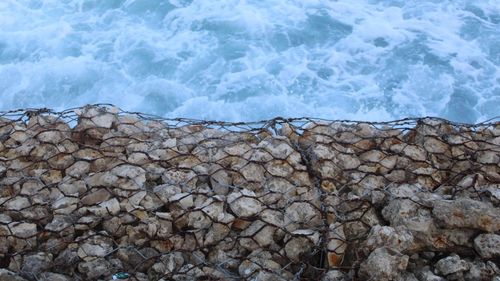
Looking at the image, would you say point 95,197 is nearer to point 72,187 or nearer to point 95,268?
point 72,187

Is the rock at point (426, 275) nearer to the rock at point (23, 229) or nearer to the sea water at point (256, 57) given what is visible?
the rock at point (23, 229)

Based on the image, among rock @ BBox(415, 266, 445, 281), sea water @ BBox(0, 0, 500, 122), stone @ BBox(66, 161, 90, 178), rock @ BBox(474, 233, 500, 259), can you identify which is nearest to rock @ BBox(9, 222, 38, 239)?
stone @ BBox(66, 161, 90, 178)

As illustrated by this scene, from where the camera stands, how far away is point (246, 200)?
9.18 ft

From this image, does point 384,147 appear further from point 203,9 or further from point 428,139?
point 203,9

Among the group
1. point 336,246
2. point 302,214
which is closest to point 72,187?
point 302,214

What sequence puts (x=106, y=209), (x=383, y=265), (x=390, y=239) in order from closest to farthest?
1. (x=383, y=265)
2. (x=390, y=239)
3. (x=106, y=209)

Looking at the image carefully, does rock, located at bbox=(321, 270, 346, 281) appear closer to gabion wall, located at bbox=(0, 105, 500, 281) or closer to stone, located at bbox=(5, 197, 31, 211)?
gabion wall, located at bbox=(0, 105, 500, 281)

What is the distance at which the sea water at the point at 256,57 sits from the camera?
6484mm

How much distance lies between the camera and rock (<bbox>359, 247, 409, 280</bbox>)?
92.2 inches

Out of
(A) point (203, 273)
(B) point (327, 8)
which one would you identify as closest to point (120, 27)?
(B) point (327, 8)

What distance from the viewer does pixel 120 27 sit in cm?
771

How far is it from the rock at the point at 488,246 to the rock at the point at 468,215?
0.16 feet

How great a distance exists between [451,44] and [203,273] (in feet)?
20.2

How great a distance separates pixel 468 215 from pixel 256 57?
4994mm
